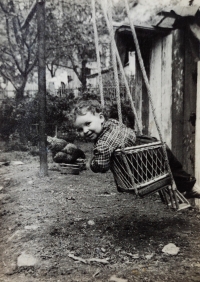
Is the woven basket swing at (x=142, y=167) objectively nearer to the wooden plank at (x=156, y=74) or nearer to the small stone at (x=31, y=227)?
the small stone at (x=31, y=227)

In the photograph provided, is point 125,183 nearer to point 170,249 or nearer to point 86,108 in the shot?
point 86,108

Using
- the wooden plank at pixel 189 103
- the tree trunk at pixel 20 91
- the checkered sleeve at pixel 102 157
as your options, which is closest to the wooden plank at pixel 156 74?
the wooden plank at pixel 189 103

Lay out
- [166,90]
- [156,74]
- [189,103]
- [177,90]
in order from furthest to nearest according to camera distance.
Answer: [156,74], [166,90], [177,90], [189,103]

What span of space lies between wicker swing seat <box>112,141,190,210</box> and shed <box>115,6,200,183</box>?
86 centimetres

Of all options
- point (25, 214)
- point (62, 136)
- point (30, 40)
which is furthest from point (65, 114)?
point (25, 214)

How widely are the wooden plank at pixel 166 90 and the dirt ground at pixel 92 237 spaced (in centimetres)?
83

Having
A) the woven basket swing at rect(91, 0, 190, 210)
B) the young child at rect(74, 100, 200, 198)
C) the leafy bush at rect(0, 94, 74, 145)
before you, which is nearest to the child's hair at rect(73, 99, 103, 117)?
the young child at rect(74, 100, 200, 198)

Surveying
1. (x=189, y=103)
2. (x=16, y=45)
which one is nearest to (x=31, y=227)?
(x=189, y=103)

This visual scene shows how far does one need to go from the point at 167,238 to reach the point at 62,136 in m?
5.69

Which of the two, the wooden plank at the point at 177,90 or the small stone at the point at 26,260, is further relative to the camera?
the wooden plank at the point at 177,90

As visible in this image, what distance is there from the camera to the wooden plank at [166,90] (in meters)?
3.29

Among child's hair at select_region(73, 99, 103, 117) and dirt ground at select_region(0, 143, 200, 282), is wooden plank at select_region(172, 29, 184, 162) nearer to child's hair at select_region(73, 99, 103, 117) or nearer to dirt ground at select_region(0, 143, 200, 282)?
dirt ground at select_region(0, 143, 200, 282)

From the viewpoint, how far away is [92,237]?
2.51 m

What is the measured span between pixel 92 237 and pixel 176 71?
6.20 feet
